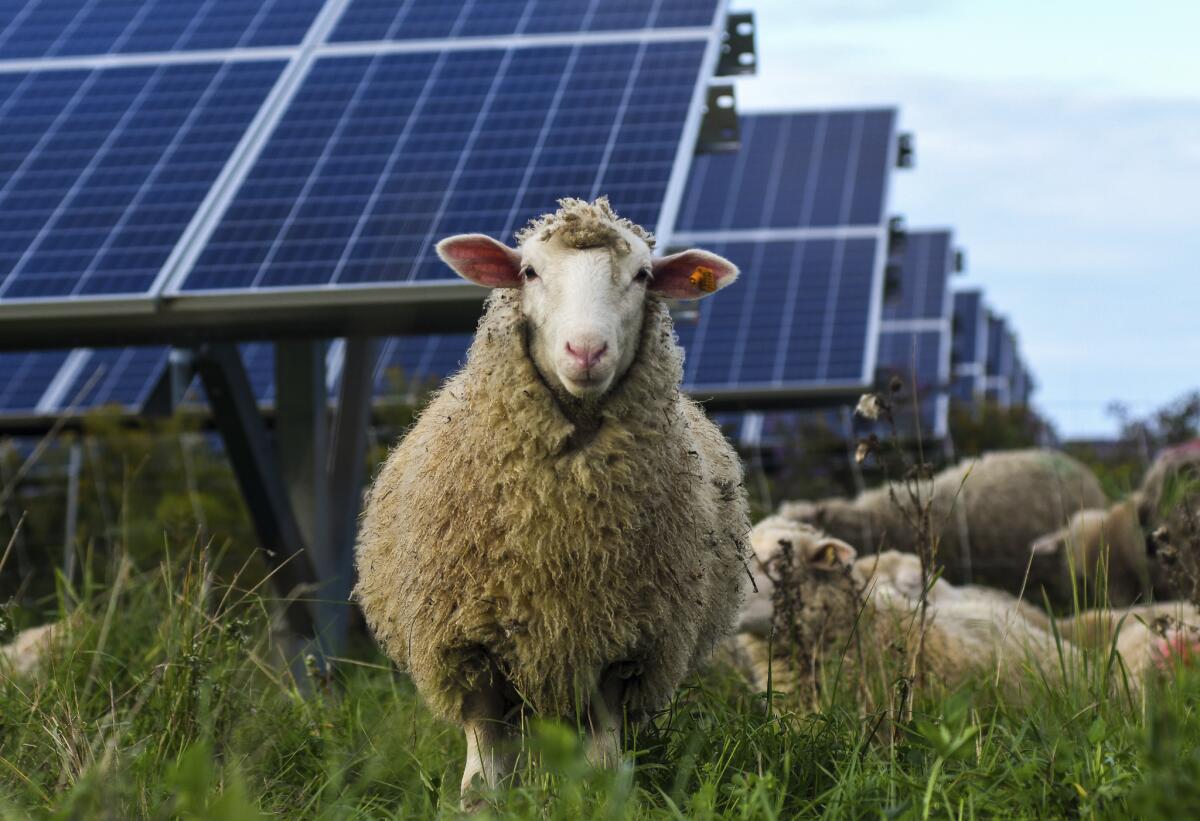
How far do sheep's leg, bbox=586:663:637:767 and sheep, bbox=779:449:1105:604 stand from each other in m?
6.59

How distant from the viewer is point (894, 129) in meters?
17.1

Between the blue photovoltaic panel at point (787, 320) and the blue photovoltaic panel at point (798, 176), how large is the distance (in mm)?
872

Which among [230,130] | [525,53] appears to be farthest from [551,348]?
[525,53]

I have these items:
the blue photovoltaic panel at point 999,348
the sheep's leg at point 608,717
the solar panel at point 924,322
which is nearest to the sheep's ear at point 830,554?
the sheep's leg at point 608,717

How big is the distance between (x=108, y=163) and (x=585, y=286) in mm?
5754

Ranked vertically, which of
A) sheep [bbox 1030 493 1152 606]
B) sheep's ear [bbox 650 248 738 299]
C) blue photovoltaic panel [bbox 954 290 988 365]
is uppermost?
sheep's ear [bbox 650 248 738 299]

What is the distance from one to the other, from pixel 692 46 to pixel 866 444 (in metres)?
4.75

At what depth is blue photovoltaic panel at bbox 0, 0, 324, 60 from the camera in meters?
9.78

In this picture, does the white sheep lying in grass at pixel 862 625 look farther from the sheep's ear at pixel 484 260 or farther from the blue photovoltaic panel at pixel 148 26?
the blue photovoltaic panel at pixel 148 26

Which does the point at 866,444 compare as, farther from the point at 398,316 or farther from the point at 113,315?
the point at 113,315

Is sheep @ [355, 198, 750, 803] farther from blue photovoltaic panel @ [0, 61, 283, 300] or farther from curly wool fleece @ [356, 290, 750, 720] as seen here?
blue photovoltaic panel @ [0, 61, 283, 300]

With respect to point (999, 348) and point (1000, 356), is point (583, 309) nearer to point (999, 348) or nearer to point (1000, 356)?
point (1000, 356)

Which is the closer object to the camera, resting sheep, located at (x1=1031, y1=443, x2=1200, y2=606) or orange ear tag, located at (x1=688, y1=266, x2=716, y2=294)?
orange ear tag, located at (x1=688, y1=266, x2=716, y2=294)

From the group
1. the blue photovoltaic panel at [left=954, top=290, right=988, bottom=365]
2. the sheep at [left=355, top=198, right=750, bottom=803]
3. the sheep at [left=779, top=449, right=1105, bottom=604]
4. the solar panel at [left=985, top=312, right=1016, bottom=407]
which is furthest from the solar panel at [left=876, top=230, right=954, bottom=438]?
the sheep at [left=355, top=198, right=750, bottom=803]
